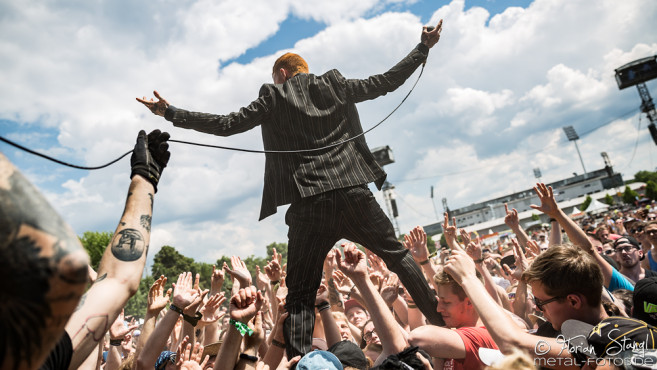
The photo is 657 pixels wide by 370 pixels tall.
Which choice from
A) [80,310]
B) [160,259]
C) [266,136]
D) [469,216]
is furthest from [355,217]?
[469,216]

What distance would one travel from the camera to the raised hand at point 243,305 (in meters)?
2.60

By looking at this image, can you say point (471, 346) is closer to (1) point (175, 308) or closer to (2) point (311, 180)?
(2) point (311, 180)

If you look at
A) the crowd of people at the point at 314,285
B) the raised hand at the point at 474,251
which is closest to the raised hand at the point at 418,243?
the crowd of people at the point at 314,285

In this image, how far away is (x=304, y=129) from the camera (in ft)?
10.6

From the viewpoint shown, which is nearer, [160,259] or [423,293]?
[423,293]

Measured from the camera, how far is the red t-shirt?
2.36m

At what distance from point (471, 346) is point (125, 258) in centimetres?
201

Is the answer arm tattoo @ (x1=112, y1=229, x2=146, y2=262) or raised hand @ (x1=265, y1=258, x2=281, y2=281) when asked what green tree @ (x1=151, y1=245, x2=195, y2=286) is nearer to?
raised hand @ (x1=265, y1=258, x2=281, y2=281)

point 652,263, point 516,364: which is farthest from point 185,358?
point 652,263

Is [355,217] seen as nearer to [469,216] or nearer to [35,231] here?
[35,231]

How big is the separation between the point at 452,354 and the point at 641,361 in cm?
101

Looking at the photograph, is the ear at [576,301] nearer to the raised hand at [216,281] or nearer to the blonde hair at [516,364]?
the blonde hair at [516,364]

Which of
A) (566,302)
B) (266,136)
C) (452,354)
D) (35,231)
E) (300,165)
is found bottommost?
(452,354)

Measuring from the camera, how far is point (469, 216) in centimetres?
8694
